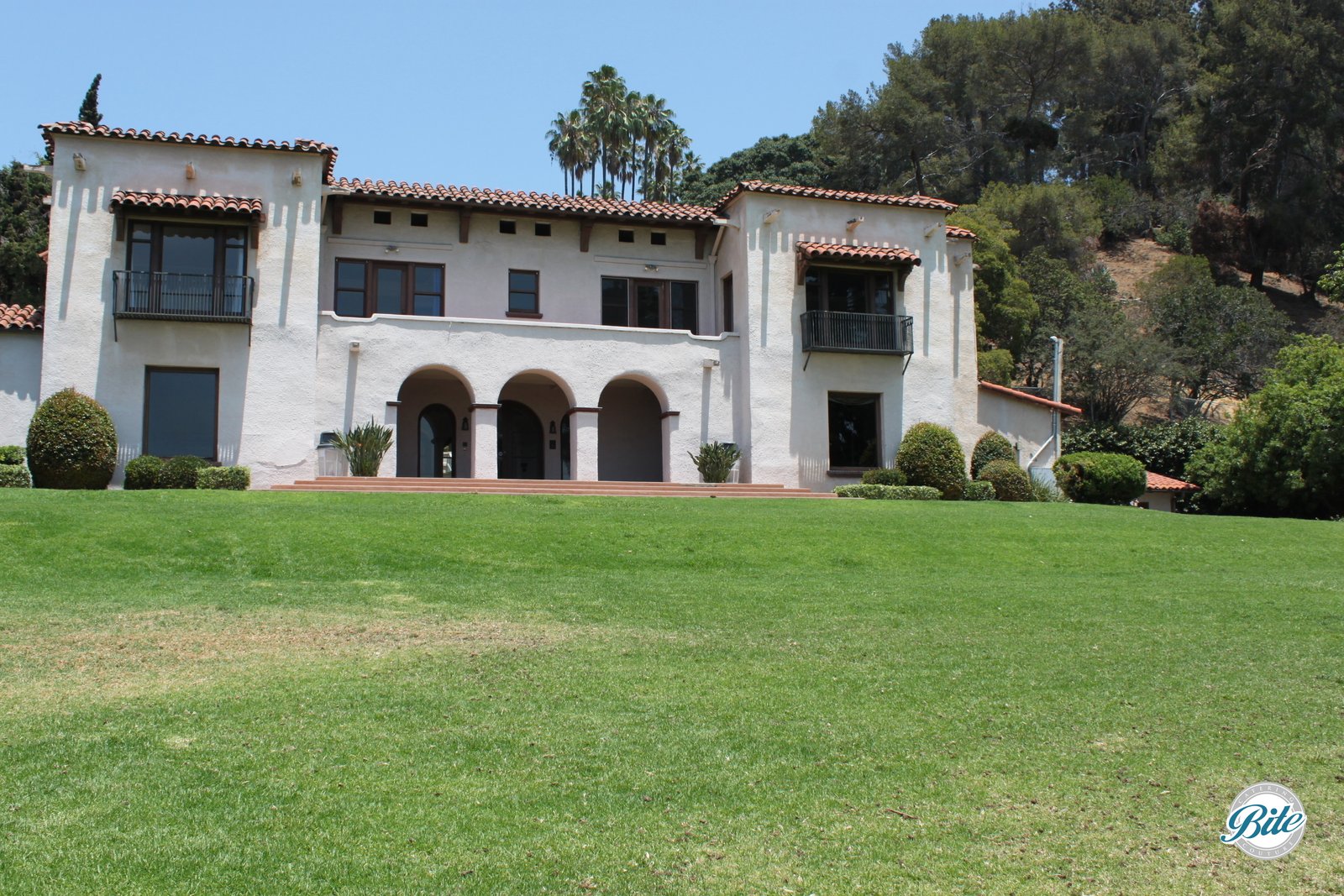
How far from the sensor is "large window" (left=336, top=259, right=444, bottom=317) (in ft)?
91.5

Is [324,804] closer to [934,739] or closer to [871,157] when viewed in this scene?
[934,739]

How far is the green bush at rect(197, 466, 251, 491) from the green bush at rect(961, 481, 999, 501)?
16.1m

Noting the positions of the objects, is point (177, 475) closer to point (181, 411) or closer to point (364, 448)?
point (181, 411)

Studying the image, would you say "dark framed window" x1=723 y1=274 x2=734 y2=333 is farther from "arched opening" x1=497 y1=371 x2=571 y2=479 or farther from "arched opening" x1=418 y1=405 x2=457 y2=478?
"arched opening" x1=418 y1=405 x2=457 y2=478

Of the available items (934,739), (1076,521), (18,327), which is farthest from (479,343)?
(934,739)

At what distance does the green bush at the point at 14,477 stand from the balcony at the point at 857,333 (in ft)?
55.5

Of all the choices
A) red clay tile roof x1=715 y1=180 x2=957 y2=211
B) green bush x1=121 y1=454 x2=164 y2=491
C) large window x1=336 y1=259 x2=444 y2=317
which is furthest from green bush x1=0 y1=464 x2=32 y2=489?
red clay tile roof x1=715 y1=180 x2=957 y2=211

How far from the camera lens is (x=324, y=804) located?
6.49 m

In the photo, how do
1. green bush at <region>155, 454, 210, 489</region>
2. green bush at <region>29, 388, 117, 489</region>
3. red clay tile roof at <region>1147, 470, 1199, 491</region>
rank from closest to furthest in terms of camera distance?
green bush at <region>29, 388, 117, 489</region> < green bush at <region>155, 454, 210, 489</region> < red clay tile roof at <region>1147, 470, 1199, 491</region>

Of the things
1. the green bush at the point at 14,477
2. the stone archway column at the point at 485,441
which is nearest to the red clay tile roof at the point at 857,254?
the stone archway column at the point at 485,441

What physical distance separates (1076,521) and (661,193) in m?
44.5

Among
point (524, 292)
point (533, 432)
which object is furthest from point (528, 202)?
point (533, 432)

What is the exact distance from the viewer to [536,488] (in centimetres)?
2481

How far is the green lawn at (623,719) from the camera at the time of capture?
5957 millimetres
